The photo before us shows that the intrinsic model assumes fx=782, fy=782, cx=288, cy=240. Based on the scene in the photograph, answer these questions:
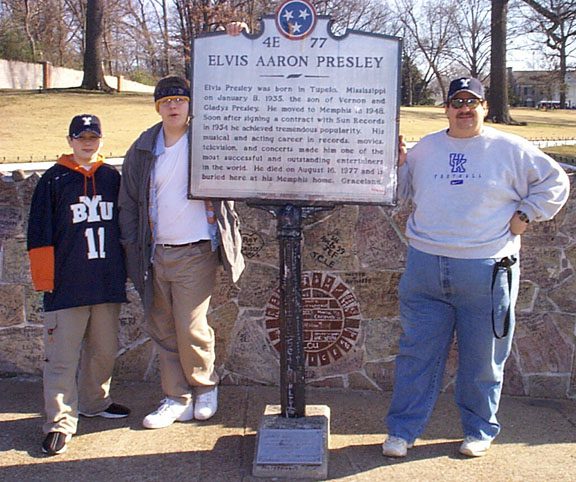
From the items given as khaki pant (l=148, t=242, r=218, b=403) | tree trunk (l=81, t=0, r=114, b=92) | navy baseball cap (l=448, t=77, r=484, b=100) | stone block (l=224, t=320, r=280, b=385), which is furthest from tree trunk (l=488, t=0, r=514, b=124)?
khaki pant (l=148, t=242, r=218, b=403)

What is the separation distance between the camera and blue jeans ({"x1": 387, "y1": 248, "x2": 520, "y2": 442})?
11.9 feet

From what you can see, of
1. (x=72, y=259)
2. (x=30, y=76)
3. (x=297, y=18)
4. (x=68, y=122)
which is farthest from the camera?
(x=30, y=76)

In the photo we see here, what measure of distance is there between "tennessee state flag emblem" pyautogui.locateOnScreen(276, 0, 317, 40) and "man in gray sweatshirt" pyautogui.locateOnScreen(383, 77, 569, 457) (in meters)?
0.72

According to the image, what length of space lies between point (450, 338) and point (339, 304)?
39.8 inches

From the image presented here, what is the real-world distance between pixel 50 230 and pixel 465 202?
78.7 inches

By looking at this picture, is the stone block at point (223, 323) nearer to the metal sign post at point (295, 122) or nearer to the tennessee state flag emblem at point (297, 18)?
the metal sign post at point (295, 122)

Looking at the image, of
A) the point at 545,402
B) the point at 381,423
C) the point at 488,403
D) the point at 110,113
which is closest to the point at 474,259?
the point at 488,403

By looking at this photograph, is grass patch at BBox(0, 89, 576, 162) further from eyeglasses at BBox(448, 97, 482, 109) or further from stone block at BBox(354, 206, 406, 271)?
eyeglasses at BBox(448, 97, 482, 109)

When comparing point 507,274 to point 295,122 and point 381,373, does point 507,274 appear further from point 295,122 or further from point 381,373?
point 381,373

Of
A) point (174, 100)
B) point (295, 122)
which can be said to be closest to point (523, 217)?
point (295, 122)

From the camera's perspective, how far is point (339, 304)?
187 inches

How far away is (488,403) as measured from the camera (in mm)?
3783

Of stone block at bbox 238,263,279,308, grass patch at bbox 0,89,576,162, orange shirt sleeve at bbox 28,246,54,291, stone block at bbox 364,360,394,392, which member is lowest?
stone block at bbox 364,360,394,392

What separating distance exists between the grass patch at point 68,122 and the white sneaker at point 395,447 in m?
10.1
